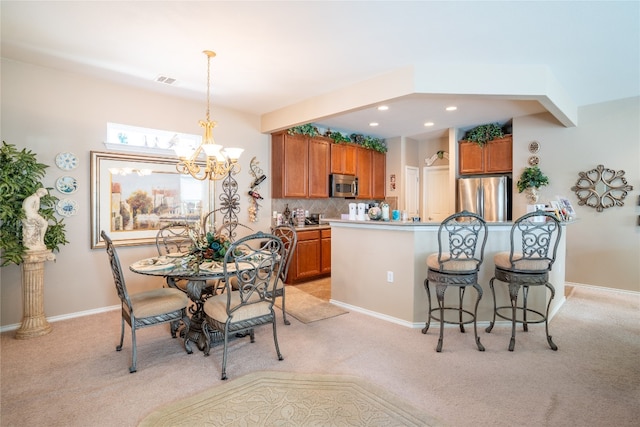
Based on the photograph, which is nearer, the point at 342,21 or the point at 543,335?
the point at 342,21

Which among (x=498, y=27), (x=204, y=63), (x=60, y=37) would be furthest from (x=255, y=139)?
(x=498, y=27)

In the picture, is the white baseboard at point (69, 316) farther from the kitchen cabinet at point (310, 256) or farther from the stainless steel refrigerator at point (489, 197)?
the stainless steel refrigerator at point (489, 197)

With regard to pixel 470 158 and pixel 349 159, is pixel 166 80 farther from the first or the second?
pixel 470 158

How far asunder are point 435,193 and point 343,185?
228 cm

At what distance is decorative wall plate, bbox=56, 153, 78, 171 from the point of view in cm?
364

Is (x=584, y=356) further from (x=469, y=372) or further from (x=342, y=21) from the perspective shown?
(x=342, y=21)

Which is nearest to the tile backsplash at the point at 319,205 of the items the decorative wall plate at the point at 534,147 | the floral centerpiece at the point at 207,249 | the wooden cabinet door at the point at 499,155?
the floral centerpiece at the point at 207,249

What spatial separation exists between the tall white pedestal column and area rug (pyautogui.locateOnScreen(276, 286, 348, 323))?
2.48 meters

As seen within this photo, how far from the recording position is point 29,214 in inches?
126

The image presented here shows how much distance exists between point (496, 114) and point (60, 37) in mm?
5672

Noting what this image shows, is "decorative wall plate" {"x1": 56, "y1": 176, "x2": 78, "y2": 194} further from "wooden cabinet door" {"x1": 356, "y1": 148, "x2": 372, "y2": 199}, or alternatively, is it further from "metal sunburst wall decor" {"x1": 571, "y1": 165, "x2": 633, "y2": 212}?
"metal sunburst wall decor" {"x1": 571, "y1": 165, "x2": 633, "y2": 212}

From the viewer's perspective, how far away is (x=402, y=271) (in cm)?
361

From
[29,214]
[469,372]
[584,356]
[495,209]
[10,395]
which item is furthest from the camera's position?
[495,209]

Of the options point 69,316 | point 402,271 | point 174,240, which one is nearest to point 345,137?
point 402,271
